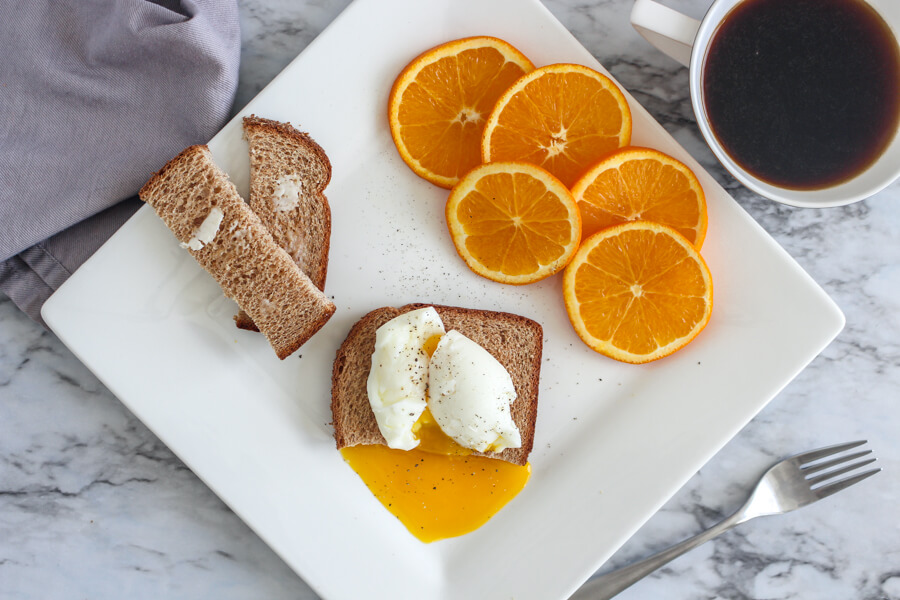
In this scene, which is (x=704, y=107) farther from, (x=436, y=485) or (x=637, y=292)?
(x=436, y=485)

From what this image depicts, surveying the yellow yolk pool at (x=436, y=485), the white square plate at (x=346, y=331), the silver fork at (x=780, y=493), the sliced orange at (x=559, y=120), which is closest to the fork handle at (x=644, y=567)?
the silver fork at (x=780, y=493)

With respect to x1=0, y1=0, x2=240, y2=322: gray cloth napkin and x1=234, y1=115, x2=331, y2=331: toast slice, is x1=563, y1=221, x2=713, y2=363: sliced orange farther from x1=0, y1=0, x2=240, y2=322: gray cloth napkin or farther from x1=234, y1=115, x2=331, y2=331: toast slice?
x1=0, y1=0, x2=240, y2=322: gray cloth napkin

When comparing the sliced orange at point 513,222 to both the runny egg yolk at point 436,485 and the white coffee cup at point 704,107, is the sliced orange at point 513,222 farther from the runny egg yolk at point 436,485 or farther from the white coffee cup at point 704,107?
the runny egg yolk at point 436,485

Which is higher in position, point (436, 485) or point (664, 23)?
point (664, 23)

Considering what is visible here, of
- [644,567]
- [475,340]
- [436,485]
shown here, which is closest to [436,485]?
[436,485]

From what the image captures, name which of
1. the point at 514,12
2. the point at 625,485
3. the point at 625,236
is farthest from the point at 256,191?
the point at 625,485

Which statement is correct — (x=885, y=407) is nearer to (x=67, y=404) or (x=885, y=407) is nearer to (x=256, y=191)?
(x=256, y=191)

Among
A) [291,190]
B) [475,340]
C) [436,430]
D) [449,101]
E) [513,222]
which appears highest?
[449,101]
